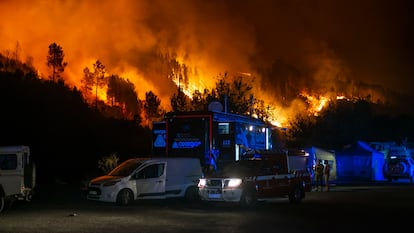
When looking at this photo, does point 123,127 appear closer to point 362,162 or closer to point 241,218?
point 362,162

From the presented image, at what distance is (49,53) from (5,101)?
30183mm

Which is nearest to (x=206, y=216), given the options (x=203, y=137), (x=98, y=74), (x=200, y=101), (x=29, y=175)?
(x=29, y=175)

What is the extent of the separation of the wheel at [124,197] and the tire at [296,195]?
6267 millimetres

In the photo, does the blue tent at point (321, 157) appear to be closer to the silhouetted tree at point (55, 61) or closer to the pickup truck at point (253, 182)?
the pickup truck at point (253, 182)

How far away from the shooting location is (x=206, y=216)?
17.2m

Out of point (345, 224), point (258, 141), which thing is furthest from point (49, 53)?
point (345, 224)

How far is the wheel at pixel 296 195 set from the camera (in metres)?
22.0

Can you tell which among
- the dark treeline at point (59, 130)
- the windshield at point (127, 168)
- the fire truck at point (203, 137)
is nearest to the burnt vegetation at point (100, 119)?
the dark treeline at point (59, 130)

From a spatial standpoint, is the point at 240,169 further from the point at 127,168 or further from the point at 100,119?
the point at 100,119

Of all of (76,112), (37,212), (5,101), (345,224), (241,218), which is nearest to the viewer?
(345,224)

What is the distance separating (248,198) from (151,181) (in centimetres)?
403

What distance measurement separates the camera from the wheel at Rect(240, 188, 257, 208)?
65.8ft

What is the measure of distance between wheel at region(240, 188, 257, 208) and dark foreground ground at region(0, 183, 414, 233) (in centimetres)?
31

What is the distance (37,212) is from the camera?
18.1 m
